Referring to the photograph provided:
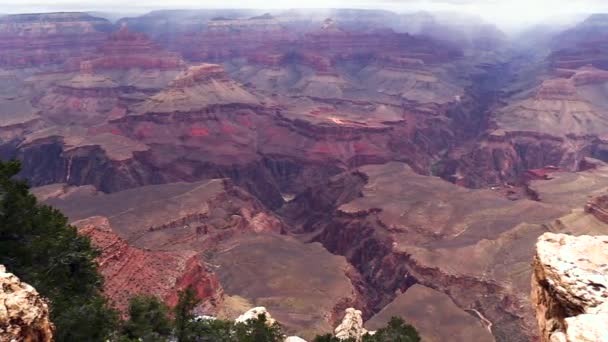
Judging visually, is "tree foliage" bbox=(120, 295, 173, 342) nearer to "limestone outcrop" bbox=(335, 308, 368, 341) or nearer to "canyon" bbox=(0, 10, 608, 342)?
"canyon" bbox=(0, 10, 608, 342)

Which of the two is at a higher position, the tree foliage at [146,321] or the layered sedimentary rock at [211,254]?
the tree foliage at [146,321]

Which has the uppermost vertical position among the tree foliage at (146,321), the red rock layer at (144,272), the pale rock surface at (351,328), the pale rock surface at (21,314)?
the pale rock surface at (21,314)

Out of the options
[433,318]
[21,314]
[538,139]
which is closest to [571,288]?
[21,314]

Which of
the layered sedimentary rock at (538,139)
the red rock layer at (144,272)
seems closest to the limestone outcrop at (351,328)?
the red rock layer at (144,272)

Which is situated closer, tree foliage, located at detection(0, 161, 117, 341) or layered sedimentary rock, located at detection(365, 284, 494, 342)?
tree foliage, located at detection(0, 161, 117, 341)

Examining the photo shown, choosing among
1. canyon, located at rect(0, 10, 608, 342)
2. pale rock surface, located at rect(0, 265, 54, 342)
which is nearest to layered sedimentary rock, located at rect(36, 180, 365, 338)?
canyon, located at rect(0, 10, 608, 342)

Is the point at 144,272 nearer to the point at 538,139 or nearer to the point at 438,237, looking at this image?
the point at 438,237

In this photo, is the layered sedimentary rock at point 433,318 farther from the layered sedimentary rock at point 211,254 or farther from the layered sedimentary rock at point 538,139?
the layered sedimentary rock at point 538,139
